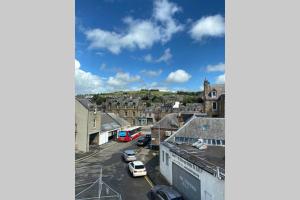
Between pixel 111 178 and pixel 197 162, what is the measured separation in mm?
8979

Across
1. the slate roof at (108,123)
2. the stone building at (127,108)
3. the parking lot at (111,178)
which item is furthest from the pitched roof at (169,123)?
the stone building at (127,108)

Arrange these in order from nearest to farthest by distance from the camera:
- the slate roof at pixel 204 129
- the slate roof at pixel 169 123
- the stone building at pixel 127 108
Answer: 1. the slate roof at pixel 204 129
2. the slate roof at pixel 169 123
3. the stone building at pixel 127 108

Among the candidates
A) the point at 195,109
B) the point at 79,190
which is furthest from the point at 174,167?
the point at 195,109

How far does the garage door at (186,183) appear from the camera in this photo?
12789 millimetres

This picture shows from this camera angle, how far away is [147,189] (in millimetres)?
16172

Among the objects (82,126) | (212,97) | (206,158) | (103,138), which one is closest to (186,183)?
(206,158)

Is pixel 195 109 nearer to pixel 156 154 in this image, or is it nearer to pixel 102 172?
A: pixel 156 154

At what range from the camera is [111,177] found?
746 inches

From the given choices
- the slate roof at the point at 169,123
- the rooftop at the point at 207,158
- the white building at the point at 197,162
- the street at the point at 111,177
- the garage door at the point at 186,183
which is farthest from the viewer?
the slate roof at the point at 169,123

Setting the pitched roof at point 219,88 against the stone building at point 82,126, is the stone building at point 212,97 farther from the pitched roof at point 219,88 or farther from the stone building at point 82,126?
the stone building at point 82,126

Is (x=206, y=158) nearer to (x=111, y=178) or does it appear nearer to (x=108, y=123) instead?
(x=111, y=178)

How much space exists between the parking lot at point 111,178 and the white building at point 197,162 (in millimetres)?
2510

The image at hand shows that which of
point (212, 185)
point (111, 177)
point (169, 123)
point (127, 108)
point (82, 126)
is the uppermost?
point (127, 108)

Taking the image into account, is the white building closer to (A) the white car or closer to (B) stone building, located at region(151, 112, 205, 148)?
(A) the white car
